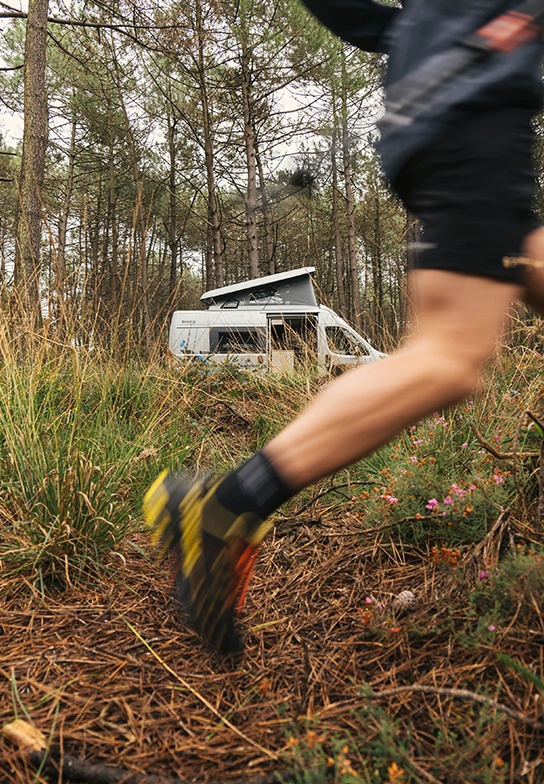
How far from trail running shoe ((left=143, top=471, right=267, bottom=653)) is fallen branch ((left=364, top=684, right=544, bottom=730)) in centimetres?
26

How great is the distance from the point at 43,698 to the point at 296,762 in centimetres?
45

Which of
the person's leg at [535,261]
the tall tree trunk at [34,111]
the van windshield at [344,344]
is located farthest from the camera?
the tall tree trunk at [34,111]

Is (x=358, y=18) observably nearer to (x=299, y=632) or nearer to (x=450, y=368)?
(x=450, y=368)

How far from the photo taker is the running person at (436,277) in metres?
0.81

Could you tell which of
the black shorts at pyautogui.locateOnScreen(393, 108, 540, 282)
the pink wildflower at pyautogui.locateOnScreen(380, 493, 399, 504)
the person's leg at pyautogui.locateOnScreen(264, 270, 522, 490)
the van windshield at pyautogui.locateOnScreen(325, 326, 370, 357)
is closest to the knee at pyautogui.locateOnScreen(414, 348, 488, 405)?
the person's leg at pyautogui.locateOnScreen(264, 270, 522, 490)

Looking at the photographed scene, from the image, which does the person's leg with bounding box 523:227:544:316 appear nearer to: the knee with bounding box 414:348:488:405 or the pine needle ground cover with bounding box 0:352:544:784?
the knee with bounding box 414:348:488:405

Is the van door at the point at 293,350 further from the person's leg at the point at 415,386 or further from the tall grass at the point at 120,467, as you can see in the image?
the person's leg at the point at 415,386

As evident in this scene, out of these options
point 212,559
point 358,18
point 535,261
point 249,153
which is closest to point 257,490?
point 212,559

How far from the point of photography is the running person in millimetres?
806

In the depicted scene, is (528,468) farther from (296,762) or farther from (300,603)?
(296,762)

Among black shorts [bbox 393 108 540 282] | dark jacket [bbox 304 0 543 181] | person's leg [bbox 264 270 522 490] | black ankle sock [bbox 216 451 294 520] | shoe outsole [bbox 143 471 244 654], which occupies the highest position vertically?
dark jacket [bbox 304 0 543 181]

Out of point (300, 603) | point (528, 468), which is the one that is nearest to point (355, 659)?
point (300, 603)

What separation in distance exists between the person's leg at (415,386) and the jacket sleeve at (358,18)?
667 millimetres

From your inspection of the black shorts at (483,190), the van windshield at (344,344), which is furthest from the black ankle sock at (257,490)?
the van windshield at (344,344)
